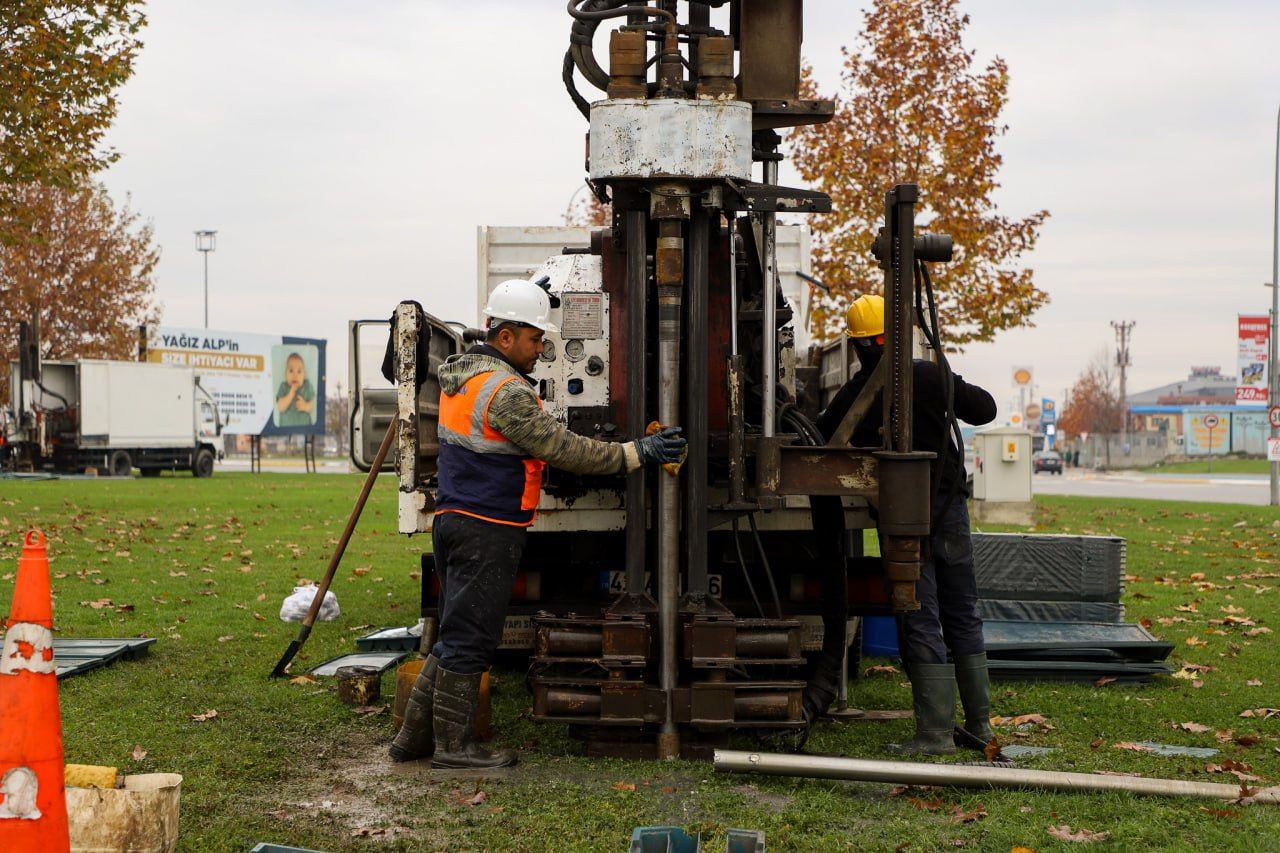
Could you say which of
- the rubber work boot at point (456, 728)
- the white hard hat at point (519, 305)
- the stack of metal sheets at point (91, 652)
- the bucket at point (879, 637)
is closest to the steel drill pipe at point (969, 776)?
the rubber work boot at point (456, 728)

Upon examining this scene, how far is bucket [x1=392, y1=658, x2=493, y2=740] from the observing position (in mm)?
5824

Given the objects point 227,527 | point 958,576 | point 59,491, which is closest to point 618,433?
point 958,576

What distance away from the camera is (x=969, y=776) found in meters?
4.73

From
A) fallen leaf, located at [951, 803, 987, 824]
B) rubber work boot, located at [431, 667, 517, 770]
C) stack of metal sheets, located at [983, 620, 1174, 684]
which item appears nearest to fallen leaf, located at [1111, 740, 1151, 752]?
fallen leaf, located at [951, 803, 987, 824]

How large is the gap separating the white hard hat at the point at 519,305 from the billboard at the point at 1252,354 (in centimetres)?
2452

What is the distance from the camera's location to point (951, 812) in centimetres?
462

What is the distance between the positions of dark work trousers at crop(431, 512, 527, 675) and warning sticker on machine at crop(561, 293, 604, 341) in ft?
4.18

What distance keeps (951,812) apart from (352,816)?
6.85 ft

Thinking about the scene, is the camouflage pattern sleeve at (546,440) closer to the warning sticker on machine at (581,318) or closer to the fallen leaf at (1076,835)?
the warning sticker on machine at (581,318)

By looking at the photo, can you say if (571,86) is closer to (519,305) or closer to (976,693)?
(519,305)

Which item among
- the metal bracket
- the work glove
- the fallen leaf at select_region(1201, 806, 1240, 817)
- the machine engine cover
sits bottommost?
the fallen leaf at select_region(1201, 806, 1240, 817)

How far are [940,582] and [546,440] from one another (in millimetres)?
1879

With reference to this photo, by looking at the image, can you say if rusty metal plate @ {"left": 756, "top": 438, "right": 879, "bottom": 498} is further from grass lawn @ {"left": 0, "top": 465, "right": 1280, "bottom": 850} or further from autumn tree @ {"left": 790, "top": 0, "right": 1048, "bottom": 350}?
autumn tree @ {"left": 790, "top": 0, "right": 1048, "bottom": 350}

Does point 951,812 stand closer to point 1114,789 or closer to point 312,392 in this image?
point 1114,789
